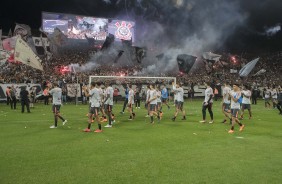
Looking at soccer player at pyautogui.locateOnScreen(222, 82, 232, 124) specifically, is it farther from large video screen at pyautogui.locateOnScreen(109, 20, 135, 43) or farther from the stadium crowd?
large video screen at pyautogui.locateOnScreen(109, 20, 135, 43)

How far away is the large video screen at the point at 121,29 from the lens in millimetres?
60625

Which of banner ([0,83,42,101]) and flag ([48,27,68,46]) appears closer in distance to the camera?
banner ([0,83,42,101])

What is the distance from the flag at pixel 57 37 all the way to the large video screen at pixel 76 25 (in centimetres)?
146

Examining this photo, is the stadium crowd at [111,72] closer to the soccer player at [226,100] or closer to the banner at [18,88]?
the banner at [18,88]

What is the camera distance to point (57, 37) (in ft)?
180

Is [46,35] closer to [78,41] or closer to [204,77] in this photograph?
[78,41]

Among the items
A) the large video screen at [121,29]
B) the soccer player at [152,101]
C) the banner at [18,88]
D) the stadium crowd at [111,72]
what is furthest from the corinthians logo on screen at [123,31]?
the soccer player at [152,101]

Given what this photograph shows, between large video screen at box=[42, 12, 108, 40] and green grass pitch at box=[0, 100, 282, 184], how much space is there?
4325 cm

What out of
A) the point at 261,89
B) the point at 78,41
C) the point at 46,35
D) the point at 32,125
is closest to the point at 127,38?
the point at 78,41

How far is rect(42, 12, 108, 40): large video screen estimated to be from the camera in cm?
5575

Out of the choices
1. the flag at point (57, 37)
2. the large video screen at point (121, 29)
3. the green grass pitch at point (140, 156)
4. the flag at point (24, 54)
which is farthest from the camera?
the large video screen at point (121, 29)

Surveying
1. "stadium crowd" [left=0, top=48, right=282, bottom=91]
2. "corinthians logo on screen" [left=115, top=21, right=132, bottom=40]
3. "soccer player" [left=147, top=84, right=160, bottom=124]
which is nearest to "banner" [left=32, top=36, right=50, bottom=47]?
"stadium crowd" [left=0, top=48, right=282, bottom=91]

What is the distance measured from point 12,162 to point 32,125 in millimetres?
8784

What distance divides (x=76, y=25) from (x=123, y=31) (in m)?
8.90
